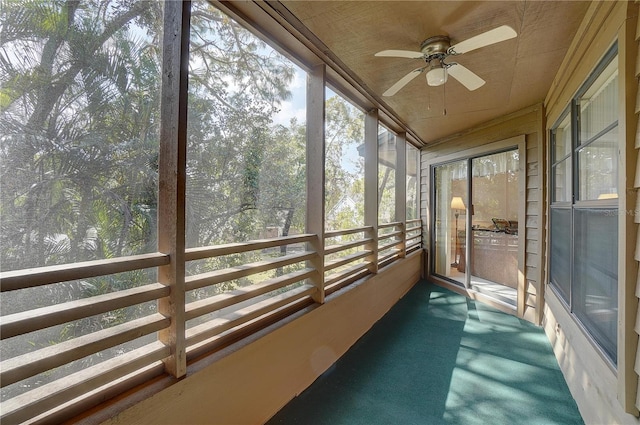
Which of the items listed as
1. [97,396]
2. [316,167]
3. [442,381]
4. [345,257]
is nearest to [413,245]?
[345,257]

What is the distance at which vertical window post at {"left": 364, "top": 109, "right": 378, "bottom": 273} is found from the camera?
10.7ft

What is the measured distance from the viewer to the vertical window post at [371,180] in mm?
3248

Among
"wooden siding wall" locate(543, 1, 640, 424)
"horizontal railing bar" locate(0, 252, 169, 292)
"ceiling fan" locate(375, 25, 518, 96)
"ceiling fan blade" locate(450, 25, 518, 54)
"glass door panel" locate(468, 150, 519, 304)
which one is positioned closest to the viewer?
"horizontal railing bar" locate(0, 252, 169, 292)

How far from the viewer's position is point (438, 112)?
11.5 feet

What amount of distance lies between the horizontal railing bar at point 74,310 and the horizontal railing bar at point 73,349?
97 mm

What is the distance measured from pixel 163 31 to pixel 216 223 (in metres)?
0.93

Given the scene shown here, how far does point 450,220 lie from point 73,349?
4.77 m

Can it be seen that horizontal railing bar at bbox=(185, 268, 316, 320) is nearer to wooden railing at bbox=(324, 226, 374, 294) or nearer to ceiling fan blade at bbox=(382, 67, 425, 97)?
wooden railing at bbox=(324, 226, 374, 294)

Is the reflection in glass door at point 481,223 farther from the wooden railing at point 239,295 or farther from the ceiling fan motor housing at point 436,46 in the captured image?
the wooden railing at point 239,295

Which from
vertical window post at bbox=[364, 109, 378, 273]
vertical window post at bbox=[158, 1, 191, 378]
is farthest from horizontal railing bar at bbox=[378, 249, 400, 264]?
vertical window post at bbox=[158, 1, 191, 378]

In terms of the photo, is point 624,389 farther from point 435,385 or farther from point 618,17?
point 618,17

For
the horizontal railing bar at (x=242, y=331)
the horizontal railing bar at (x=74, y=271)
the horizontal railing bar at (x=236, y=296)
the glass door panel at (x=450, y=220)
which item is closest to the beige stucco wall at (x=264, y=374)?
the horizontal railing bar at (x=242, y=331)

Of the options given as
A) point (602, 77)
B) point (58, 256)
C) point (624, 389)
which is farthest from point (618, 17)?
point (58, 256)

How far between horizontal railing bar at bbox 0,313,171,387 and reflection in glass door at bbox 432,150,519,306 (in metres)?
3.97
